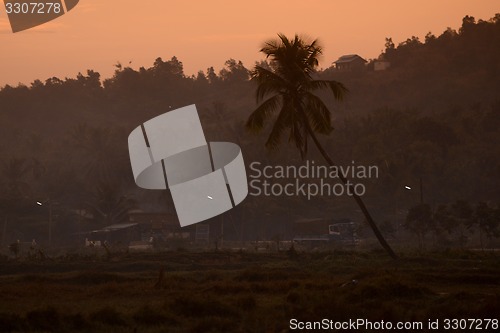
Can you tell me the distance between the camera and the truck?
253ft

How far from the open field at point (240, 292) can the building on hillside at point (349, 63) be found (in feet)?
461

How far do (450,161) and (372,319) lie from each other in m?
80.8

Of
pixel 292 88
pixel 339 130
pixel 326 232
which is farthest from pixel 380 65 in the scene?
pixel 292 88

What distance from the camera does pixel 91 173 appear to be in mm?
106875

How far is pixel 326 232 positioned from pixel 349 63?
363 feet

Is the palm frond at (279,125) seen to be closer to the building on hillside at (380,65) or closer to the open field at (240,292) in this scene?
the open field at (240,292)

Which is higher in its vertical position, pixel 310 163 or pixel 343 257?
pixel 310 163

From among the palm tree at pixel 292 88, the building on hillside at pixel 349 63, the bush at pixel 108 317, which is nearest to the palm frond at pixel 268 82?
the palm tree at pixel 292 88

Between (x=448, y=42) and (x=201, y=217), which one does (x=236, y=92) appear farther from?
(x=201, y=217)

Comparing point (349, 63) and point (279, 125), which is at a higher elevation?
point (349, 63)

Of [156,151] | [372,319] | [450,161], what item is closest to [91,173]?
[156,151]

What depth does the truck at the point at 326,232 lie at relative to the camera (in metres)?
77.1

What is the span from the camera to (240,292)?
30.2m

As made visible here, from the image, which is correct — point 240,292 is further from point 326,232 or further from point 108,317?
point 326,232
